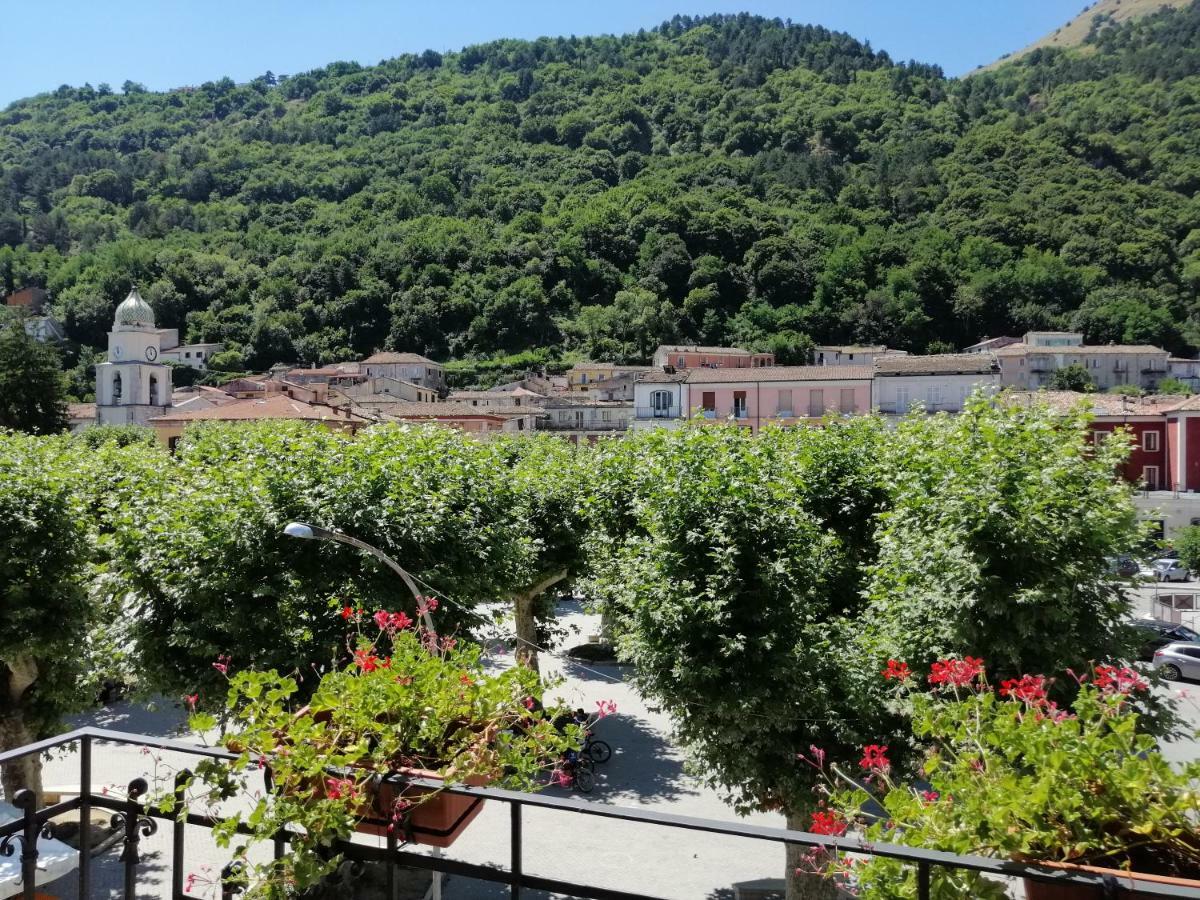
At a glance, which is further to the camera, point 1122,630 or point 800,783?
point 800,783

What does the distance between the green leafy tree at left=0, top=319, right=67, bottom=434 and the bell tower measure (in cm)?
721

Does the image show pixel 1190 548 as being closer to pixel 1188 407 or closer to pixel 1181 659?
pixel 1188 407

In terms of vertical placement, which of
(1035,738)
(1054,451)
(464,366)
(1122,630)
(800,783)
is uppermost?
(464,366)

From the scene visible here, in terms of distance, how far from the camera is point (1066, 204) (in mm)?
124250

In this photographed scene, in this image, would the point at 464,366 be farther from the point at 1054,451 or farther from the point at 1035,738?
the point at 1035,738

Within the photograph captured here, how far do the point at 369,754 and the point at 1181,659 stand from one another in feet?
90.5

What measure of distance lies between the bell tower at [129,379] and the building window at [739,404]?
145 ft

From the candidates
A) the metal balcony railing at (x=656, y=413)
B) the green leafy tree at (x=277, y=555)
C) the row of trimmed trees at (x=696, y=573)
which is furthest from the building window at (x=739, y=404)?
the green leafy tree at (x=277, y=555)

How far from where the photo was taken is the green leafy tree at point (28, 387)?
56.1 metres

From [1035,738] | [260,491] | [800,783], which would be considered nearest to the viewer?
[1035,738]

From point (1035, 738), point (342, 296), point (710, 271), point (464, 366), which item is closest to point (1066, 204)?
point (710, 271)

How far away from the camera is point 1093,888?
221 centimetres

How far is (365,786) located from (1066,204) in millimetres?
143115

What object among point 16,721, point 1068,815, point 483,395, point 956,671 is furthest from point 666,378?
point 1068,815
